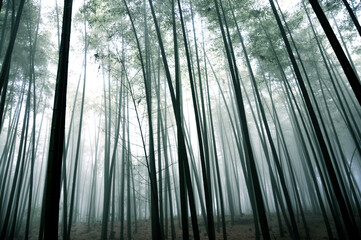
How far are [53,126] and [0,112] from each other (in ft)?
6.91

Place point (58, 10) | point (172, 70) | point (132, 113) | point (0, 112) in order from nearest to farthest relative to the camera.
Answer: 1. point (0, 112)
2. point (58, 10)
3. point (172, 70)
4. point (132, 113)

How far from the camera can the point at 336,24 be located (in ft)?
18.8

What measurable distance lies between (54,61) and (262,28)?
18.0ft

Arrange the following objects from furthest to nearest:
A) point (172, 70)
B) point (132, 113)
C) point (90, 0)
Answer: point (132, 113)
point (172, 70)
point (90, 0)

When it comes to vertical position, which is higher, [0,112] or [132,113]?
[132,113]

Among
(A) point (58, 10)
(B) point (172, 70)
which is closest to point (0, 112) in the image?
(A) point (58, 10)

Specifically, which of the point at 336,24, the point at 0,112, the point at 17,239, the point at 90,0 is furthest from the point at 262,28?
the point at 17,239

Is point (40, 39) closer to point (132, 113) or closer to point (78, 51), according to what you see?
point (78, 51)

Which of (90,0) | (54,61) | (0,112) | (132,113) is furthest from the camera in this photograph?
(132,113)

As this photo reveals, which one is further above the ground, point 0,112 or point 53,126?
point 0,112

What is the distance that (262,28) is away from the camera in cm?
461

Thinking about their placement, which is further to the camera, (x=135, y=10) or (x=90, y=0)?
(x=135, y=10)

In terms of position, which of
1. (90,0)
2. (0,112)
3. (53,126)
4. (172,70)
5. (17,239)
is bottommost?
(17,239)

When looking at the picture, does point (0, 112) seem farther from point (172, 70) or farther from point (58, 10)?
point (172, 70)
